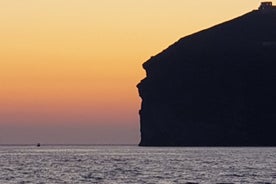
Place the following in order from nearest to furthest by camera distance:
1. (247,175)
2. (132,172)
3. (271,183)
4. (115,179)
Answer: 1. (271,183)
2. (115,179)
3. (247,175)
4. (132,172)

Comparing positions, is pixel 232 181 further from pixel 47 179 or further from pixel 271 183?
pixel 47 179

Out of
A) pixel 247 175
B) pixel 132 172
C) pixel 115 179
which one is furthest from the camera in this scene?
pixel 132 172

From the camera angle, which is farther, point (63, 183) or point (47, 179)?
point (47, 179)

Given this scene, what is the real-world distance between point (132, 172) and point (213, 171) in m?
10.6

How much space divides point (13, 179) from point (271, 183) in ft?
94.6

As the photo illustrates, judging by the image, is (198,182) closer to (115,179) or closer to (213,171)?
(115,179)

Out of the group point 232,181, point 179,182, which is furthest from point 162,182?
point 232,181

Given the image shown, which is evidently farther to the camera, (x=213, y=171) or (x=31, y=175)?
(x=213, y=171)

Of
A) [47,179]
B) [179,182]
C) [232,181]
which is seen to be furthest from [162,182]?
[47,179]

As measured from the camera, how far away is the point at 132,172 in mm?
114312

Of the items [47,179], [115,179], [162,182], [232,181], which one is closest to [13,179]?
[47,179]

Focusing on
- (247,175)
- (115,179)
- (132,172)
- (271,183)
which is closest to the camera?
(271,183)

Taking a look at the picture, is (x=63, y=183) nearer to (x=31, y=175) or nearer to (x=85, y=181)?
(x=85, y=181)

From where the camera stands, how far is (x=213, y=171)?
380 ft
